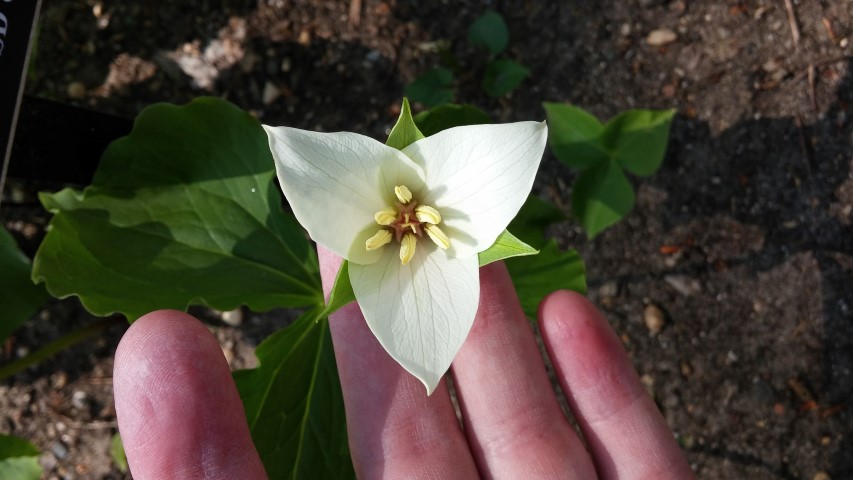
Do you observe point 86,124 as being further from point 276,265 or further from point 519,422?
point 519,422

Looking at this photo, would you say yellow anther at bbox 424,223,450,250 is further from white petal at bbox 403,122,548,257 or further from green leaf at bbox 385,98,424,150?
green leaf at bbox 385,98,424,150

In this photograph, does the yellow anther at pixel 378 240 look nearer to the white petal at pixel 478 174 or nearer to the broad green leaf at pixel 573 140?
the white petal at pixel 478 174

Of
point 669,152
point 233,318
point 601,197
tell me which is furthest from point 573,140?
point 233,318

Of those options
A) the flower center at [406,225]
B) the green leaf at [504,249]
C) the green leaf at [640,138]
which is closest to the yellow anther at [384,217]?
the flower center at [406,225]

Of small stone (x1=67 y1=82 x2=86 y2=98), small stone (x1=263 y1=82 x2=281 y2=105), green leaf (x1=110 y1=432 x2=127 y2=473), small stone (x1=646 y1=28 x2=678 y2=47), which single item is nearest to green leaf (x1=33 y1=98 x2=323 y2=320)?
small stone (x1=263 y1=82 x2=281 y2=105)

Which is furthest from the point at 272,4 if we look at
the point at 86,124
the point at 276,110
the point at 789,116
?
the point at 789,116
